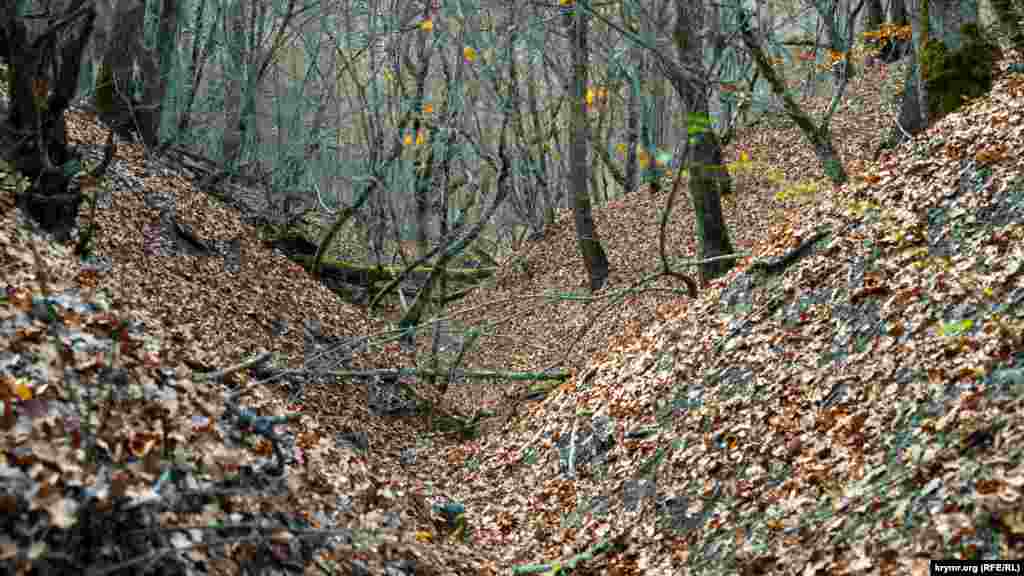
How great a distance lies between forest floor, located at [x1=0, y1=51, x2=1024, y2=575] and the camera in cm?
446

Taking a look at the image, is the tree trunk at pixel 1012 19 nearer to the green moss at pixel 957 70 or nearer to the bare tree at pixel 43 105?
the green moss at pixel 957 70

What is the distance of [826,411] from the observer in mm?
6160

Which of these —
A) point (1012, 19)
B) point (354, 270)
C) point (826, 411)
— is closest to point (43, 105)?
point (826, 411)

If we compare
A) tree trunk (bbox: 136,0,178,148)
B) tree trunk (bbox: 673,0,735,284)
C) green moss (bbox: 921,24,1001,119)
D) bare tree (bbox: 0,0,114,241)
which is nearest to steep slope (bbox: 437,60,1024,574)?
green moss (bbox: 921,24,1001,119)

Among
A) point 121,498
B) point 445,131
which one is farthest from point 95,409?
point 445,131

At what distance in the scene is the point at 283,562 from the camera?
4.71m

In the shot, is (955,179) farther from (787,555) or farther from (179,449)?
(179,449)

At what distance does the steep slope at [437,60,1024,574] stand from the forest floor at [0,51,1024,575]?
23 millimetres

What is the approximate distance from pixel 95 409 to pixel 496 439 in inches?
288

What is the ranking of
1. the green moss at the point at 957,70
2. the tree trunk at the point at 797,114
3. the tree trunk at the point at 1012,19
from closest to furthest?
the tree trunk at the point at 1012,19 → the green moss at the point at 957,70 → the tree trunk at the point at 797,114

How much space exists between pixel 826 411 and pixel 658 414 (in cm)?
233

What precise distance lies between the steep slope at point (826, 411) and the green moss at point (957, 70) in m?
0.26

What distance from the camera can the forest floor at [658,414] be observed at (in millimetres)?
4457

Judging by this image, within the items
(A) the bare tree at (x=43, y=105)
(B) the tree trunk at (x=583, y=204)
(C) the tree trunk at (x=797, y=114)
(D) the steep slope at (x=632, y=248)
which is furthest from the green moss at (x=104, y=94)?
(C) the tree trunk at (x=797, y=114)
